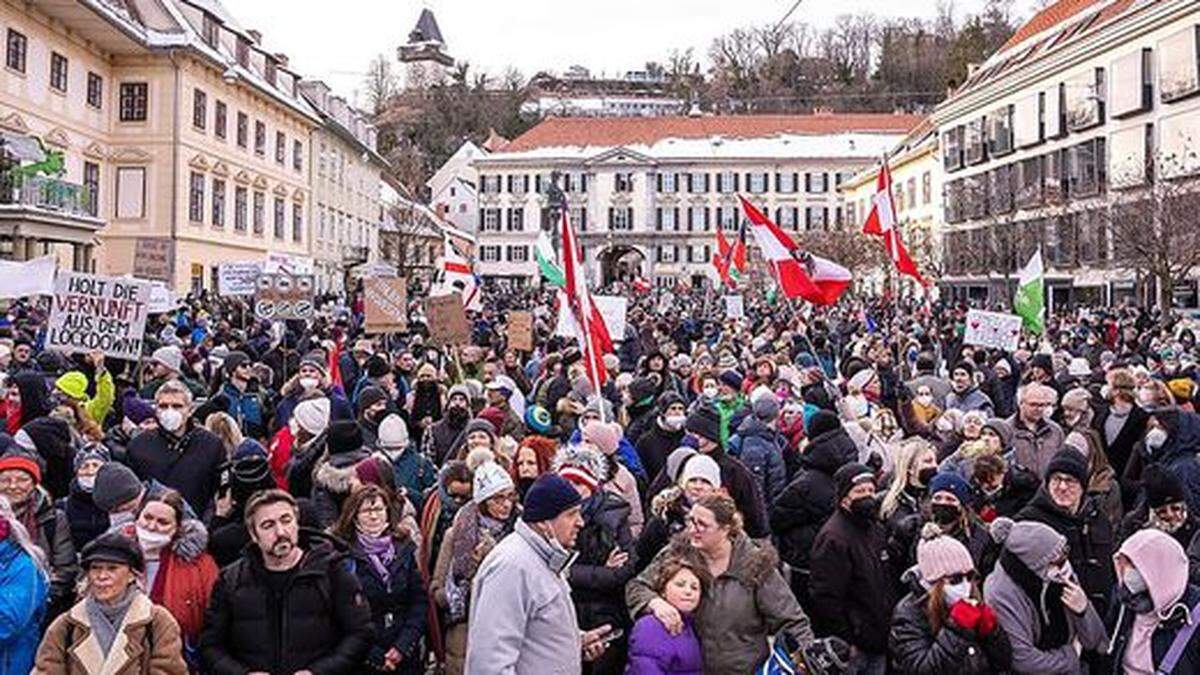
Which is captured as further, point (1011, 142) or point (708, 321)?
point (1011, 142)

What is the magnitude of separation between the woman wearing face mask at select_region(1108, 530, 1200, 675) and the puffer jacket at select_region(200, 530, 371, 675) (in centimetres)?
347

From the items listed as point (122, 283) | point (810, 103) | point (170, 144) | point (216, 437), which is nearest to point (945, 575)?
point (216, 437)

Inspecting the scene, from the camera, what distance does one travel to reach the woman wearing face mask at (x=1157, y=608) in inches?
207

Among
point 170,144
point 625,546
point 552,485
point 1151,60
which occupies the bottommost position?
point 625,546

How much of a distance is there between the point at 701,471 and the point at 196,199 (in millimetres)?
38469

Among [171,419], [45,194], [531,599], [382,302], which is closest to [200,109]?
[45,194]

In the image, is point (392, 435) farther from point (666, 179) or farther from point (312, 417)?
point (666, 179)

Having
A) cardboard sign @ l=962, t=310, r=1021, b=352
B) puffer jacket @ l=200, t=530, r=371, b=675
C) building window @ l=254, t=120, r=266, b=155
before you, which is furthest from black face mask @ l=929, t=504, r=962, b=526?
building window @ l=254, t=120, r=266, b=155

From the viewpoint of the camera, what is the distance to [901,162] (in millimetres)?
74000

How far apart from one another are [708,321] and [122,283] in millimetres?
20304

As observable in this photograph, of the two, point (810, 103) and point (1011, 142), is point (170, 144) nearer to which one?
point (1011, 142)

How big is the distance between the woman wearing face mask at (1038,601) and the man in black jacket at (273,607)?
117 inches

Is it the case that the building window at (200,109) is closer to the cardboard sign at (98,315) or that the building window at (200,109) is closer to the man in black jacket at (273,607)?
the cardboard sign at (98,315)

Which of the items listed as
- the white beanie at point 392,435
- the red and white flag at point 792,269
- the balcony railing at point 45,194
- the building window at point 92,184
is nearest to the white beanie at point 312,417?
the white beanie at point 392,435
